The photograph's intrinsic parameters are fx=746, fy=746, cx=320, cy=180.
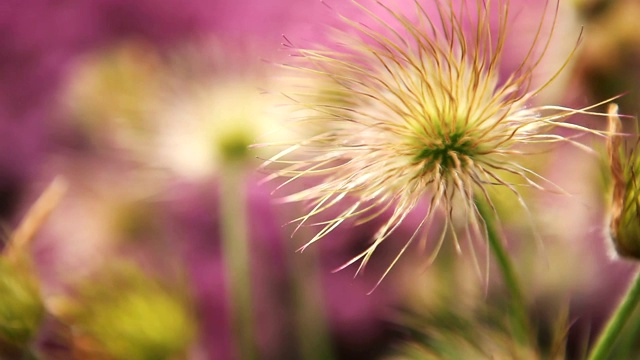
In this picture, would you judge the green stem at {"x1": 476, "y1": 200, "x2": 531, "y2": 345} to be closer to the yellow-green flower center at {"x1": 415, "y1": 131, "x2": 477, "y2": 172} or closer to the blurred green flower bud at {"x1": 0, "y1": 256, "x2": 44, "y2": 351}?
the yellow-green flower center at {"x1": 415, "y1": 131, "x2": 477, "y2": 172}

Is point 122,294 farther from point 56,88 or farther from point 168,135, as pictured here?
point 56,88

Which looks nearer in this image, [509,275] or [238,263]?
[509,275]

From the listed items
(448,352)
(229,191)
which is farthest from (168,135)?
(448,352)

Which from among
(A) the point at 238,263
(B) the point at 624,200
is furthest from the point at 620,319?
(A) the point at 238,263

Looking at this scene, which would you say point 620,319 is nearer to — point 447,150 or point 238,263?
point 447,150

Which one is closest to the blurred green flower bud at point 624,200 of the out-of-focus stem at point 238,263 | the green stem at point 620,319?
the green stem at point 620,319
